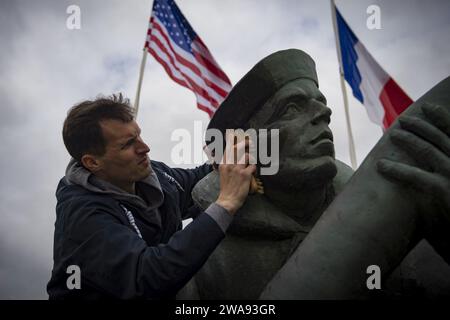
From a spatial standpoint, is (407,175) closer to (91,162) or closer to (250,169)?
(250,169)

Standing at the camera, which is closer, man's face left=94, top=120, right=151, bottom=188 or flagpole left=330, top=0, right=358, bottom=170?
man's face left=94, top=120, right=151, bottom=188

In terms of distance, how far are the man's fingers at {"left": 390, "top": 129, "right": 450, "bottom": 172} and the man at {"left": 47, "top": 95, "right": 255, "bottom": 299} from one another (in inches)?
30.4

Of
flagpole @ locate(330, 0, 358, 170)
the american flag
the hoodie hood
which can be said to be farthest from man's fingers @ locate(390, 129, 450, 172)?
flagpole @ locate(330, 0, 358, 170)

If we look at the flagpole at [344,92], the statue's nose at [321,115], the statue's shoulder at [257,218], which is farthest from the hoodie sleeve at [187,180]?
the flagpole at [344,92]

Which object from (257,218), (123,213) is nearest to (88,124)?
(123,213)

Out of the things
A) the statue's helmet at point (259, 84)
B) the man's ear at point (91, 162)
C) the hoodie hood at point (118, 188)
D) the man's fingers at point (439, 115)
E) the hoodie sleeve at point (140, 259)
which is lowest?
the hoodie sleeve at point (140, 259)

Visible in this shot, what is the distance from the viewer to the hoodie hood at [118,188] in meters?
2.51

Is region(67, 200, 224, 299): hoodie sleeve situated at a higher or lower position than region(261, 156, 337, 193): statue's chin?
lower

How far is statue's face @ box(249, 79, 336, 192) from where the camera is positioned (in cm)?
236

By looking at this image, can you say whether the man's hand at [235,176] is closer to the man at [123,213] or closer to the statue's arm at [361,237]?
the man at [123,213]

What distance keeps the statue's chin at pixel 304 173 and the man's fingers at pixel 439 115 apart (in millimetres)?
577

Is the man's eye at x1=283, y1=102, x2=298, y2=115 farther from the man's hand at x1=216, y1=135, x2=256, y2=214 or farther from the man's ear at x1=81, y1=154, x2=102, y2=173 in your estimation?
the man's ear at x1=81, y1=154, x2=102, y2=173

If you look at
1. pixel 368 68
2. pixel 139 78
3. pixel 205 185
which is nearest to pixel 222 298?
pixel 205 185

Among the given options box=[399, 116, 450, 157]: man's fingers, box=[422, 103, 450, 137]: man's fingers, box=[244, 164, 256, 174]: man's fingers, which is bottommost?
box=[244, 164, 256, 174]: man's fingers
